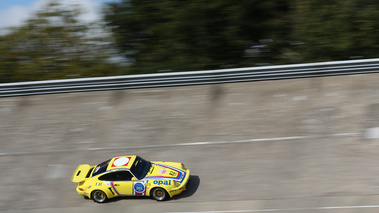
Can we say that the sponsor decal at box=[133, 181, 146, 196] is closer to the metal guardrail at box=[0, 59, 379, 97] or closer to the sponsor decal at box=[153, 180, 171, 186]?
the sponsor decal at box=[153, 180, 171, 186]

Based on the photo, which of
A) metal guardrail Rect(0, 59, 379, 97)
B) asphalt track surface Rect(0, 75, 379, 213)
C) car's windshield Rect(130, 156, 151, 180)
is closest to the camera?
asphalt track surface Rect(0, 75, 379, 213)

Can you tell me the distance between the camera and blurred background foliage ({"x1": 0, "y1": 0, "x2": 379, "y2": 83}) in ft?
58.5

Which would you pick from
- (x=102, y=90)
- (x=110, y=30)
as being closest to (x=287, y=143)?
(x=102, y=90)

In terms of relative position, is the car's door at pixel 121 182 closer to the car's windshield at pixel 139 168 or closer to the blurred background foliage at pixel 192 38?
the car's windshield at pixel 139 168

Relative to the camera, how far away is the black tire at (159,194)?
33.2 feet

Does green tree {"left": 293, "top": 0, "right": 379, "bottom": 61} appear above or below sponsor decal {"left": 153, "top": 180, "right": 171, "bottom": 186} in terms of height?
above

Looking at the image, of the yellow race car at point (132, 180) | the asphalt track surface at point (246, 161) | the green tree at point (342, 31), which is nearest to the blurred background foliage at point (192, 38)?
the green tree at point (342, 31)

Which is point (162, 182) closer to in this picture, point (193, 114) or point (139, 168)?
point (139, 168)

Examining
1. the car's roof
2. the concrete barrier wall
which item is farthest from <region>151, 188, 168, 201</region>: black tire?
the concrete barrier wall

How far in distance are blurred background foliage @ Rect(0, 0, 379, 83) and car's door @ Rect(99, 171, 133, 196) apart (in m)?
9.58

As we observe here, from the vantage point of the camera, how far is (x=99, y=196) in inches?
412

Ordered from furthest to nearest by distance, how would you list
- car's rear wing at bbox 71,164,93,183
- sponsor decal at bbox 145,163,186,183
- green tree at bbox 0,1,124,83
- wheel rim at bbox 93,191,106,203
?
green tree at bbox 0,1,124,83 < car's rear wing at bbox 71,164,93,183 < wheel rim at bbox 93,191,106,203 < sponsor decal at bbox 145,163,186,183

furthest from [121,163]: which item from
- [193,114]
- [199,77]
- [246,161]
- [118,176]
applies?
[199,77]

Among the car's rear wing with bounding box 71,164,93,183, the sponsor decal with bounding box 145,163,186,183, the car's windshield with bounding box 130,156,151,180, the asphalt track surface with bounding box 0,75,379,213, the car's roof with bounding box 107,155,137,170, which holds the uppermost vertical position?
the car's roof with bounding box 107,155,137,170
